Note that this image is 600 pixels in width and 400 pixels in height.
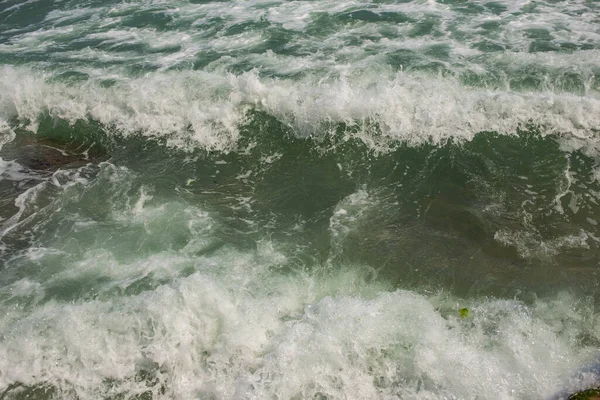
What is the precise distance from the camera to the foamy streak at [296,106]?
32.5ft

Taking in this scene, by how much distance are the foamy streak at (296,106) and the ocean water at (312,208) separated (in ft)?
0.20

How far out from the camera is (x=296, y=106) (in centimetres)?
1089

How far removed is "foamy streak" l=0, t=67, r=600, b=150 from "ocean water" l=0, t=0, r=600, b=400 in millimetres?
60

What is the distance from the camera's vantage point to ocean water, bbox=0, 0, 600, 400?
20.0ft

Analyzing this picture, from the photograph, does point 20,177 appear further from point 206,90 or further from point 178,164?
point 206,90

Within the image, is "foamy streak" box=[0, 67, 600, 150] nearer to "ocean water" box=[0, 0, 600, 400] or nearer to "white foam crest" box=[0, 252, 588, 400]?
"ocean water" box=[0, 0, 600, 400]

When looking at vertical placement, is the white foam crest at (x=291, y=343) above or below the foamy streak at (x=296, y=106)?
below

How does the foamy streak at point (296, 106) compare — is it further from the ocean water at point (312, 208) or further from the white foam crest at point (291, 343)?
the white foam crest at point (291, 343)

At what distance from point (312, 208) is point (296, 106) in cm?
328

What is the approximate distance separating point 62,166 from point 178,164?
9.01ft

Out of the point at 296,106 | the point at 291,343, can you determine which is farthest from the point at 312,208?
the point at 296,106

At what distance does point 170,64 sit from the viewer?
13391mm

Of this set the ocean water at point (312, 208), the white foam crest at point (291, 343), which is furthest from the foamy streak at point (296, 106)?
the white foam crest at point (291, 343)

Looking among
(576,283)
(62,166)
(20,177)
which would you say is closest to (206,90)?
(62,166)
